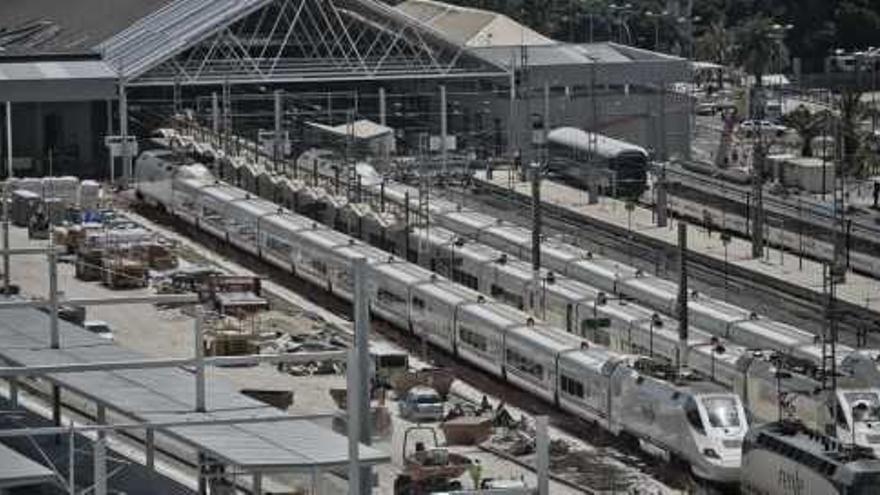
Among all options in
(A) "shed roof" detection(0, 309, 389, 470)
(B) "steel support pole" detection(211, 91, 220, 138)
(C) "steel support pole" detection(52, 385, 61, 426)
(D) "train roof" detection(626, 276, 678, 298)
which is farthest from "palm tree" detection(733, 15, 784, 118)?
(A) "shed roof" detection(0, 309, 389, 470)

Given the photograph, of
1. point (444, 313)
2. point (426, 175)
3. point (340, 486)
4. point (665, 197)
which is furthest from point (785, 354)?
point (426, 175)

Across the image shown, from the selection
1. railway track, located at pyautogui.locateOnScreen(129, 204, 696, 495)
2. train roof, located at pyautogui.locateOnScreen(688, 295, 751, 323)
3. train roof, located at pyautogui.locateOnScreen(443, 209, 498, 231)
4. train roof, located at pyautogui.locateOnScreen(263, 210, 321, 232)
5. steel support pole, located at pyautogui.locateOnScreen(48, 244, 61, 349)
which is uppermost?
steel support pole, located at pyautogui.locateOnScreen(48, 244, 61, 349)

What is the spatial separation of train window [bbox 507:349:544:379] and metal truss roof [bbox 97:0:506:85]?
21.5 m

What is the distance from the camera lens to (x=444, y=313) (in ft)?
102

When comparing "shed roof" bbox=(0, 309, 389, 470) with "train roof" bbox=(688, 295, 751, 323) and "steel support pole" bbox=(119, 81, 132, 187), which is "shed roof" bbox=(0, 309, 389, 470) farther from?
"steel support pole" bbox=(119, 81, 132, 187)

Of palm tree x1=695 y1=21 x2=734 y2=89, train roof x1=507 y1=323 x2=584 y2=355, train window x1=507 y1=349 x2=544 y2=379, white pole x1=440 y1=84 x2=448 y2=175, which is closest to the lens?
train roof x1=507 y1=323 x2=584 y2=355

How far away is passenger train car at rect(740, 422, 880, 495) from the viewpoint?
21.7m

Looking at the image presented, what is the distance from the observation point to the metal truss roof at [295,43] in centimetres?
4991

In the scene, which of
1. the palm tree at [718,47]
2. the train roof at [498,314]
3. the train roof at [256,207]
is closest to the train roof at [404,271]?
the train roof at [498,314]

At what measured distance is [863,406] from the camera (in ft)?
82.0

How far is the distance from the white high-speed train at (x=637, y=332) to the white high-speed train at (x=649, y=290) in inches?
12.7

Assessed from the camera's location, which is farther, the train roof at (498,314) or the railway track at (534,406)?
the train roof at (498,314)

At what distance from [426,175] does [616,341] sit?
15.5 m

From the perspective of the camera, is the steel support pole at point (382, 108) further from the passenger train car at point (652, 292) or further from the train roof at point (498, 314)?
the train roof at point (498, 314)
